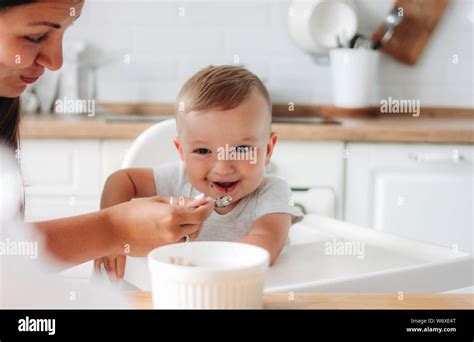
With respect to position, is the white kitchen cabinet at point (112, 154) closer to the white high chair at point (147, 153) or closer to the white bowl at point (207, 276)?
the white high chair at point (147, 153)

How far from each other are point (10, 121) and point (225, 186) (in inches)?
6.4

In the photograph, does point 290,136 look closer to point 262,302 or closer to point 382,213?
point 382,213

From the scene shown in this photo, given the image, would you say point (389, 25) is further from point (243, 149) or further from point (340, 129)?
point (243, 149)

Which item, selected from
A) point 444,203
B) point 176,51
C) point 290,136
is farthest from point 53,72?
point 444,203

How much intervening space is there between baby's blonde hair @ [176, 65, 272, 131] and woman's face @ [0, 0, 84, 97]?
0.09 m

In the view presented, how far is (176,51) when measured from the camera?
55 cm

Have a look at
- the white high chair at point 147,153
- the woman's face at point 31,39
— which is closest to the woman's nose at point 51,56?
the woman's face at point 31,39

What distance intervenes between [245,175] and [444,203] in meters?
0.25

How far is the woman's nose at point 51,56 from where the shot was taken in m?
0.44

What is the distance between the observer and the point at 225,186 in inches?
17.8

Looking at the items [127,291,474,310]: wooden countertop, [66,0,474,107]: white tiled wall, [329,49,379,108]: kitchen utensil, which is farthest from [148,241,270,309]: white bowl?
[329,49,379,108]: kitchen utensil

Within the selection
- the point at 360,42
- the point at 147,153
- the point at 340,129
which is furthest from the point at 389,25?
the point at 147,153

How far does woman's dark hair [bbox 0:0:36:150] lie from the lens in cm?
46
